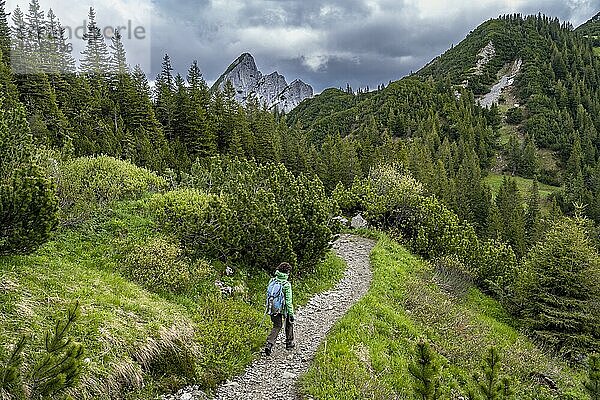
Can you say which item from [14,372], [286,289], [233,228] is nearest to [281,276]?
[286,289]

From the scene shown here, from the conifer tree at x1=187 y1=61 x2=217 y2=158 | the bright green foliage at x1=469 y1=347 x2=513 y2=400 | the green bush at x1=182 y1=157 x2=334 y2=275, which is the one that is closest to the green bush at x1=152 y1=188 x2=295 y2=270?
the green bush at x1=182 y1=157 x2=334 y2=275

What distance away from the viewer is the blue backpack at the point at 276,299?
471 inches

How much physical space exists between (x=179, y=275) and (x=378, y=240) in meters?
20.3

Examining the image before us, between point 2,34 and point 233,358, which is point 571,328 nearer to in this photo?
point 233,358

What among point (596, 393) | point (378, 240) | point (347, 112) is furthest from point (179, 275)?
point (347, 112)

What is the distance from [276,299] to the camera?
12.0 meters

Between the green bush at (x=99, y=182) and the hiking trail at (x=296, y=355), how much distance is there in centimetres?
1009

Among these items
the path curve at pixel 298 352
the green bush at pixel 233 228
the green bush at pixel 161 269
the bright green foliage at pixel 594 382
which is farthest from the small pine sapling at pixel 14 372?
the green bush at pixel 233 228

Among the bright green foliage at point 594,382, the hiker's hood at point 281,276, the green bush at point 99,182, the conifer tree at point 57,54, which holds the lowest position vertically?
the bright green foliage at point 594,382

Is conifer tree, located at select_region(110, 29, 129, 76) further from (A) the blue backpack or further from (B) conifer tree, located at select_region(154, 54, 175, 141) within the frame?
(A) the blue backpack

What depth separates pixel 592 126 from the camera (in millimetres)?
136125

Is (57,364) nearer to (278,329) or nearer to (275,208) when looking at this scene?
(278,329)

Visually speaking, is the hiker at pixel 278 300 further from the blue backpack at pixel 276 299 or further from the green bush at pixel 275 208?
the green bush at pixel 275 208

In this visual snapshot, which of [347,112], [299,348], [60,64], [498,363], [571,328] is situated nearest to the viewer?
[498,363]
